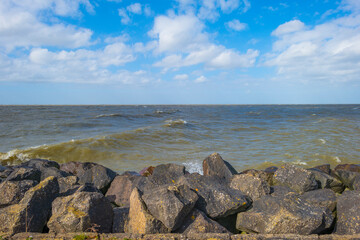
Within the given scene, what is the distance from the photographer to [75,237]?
279cm

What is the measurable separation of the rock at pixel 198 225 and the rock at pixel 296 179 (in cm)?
213

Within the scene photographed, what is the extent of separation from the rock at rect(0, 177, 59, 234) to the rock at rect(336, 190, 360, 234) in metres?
3.97

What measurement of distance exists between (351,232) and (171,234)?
2338mm

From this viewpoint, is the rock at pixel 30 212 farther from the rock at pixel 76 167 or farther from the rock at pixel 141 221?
the rock at pixel 76 167

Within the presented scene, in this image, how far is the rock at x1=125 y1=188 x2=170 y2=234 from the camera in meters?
2.98

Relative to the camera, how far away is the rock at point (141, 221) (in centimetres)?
298

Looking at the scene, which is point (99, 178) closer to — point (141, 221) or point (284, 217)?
point (141, 221)

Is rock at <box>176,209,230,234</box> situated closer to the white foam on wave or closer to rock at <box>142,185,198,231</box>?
rock at <box>142,185,198,231</box>

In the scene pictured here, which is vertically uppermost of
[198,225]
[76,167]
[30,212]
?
[30,212]

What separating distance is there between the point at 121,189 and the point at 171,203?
6.71 ft

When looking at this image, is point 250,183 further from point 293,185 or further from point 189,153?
point 189,153

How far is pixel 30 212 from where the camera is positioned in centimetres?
315

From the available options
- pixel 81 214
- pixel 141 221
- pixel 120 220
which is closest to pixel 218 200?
pixel 141 221

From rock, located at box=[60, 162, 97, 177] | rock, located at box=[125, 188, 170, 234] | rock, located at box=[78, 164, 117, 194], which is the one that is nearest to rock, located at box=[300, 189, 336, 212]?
rock, located at box=[125, 188, 170, 234]
